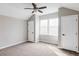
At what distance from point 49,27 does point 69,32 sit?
7.69 ft

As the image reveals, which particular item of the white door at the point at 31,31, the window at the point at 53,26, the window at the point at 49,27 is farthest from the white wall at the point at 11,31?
the window at the point at 53,26

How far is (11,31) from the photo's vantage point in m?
5.14

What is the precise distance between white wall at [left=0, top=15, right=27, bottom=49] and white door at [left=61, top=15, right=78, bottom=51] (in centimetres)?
358

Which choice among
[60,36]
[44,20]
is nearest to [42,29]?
[44,20]

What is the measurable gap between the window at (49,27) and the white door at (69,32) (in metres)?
1.43

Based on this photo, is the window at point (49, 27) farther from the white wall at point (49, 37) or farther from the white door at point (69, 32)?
the white door at point (69, 32)

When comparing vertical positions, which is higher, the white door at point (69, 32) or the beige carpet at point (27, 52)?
the white door at point (69, 32)

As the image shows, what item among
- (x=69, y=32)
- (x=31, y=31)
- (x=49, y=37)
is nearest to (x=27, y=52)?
(x=69, y=32)

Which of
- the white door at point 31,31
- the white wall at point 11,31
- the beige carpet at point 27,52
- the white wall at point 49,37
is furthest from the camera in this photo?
the white door at point 31,31

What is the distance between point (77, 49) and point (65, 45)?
67 cm

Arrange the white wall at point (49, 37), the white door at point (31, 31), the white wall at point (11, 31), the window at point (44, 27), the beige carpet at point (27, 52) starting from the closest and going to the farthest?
1. the beige carpet at point (27, 52)
2. the white wall at point (11, 31)
3. the white wall at point (49, 37)
4. the window at point (44, 27)
5. the white door at point (31, 31)

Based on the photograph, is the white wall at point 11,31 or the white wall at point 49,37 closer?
the white wall at point 11,31

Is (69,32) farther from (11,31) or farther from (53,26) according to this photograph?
(11,31)

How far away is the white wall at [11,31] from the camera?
14.8 feet
